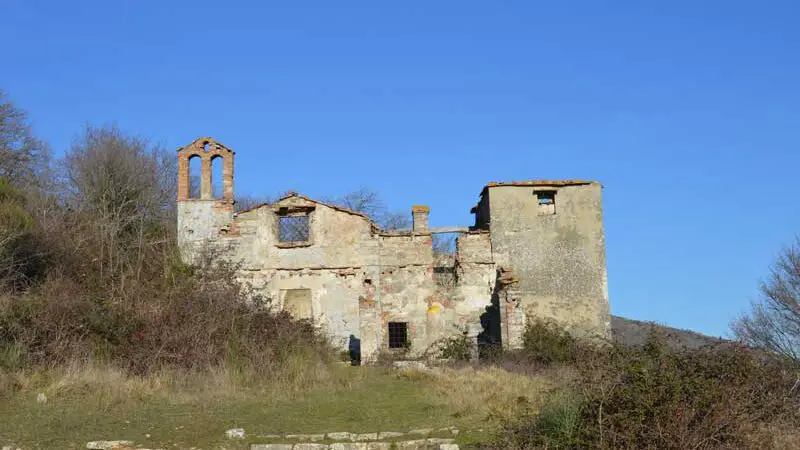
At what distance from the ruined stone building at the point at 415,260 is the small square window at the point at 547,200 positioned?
0.13 feet

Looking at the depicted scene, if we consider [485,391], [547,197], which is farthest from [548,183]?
[485,391]

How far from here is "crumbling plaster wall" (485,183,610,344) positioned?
25375 millimetres

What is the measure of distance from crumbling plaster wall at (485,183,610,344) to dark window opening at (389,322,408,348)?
12.0ft

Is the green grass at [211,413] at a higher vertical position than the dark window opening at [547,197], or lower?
lower

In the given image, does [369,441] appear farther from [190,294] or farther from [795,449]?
[190,294]

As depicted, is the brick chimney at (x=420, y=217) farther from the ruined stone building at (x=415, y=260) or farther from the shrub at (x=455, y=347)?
the shrub at (x=455, y=347)

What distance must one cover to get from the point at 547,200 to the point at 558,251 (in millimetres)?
1752

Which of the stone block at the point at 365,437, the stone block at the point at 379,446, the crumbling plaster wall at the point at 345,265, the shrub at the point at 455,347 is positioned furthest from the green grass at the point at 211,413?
the crumbling plaster wall at the point at 345,265

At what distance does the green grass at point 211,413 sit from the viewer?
36.0 feet

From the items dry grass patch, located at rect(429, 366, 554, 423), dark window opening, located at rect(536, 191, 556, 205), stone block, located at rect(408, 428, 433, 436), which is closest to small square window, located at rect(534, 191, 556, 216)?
dark window opening, located at rect(536, 191, 556, 205)

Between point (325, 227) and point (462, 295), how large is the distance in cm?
487

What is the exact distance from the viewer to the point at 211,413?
12.5 m

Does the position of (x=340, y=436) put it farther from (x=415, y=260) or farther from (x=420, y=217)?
(x=420, y=217)

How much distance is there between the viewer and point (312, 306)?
2530 centimetres
